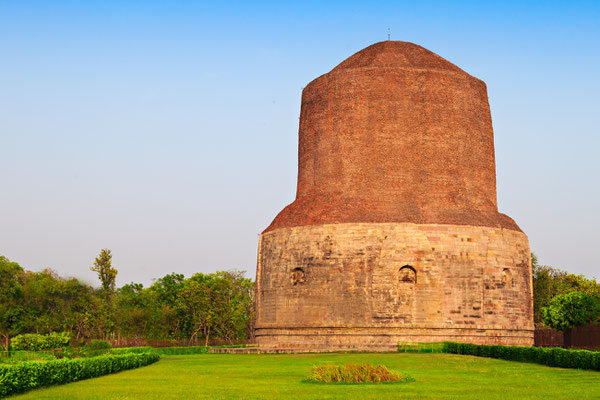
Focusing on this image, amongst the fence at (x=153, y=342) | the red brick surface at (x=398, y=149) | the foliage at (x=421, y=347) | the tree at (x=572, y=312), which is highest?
the red brick surface at (x=398, y=149)

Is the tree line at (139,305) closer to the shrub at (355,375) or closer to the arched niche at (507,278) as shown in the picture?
the arched niche at (507,278)

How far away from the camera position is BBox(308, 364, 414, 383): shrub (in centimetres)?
1459

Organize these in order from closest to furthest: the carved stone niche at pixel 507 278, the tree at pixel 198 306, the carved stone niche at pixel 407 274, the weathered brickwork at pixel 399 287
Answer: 1. the weathered brickwork at pixel 399 287
2. the carved stone niche at pixel 407 274
3. the carved stone niche at pixel 507 278
4. the tree at pixel 198 306

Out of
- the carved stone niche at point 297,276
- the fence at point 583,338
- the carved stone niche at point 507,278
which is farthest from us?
the carved stone niche at point 297,276

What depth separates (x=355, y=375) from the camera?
14.6 m

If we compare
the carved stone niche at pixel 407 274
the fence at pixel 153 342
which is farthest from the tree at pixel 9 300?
the carved stone niche at pixel 407 274

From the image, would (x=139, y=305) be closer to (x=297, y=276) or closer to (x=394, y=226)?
(x=297, y=276)

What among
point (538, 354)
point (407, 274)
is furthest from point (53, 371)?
point (407, 274)

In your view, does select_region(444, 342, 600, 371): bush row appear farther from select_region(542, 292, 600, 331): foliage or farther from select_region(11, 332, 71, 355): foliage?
select_region(11, 332, 71, 355): foliage

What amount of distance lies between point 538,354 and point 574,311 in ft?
30.0

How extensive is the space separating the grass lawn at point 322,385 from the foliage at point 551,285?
2812 centimetres

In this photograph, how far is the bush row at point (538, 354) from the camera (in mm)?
18500

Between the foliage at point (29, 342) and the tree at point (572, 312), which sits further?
the tree at point (572, 312)

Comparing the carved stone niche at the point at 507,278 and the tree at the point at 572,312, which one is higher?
the carved stone niche at the point at 507,278
